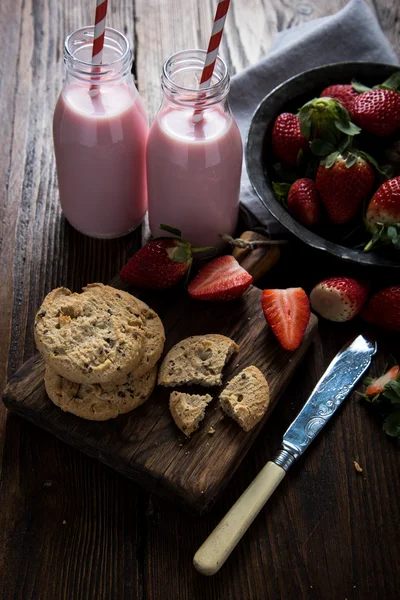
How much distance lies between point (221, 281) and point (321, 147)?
42cm

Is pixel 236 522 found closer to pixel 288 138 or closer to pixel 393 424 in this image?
pixel 393 424

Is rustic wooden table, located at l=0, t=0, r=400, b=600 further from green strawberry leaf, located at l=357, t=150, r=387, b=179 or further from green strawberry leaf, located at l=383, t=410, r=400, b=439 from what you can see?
green strawberry leaf, located at l=357, t=150, r=387, b=179

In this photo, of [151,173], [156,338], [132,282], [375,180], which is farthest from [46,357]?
[375,180]

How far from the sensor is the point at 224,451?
1413 mm

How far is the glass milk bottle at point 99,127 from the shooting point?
5.18 feet

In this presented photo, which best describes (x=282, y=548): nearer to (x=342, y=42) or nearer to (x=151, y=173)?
(x=151, y=173)

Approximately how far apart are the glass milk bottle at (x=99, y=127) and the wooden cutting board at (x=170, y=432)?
0.39 meters

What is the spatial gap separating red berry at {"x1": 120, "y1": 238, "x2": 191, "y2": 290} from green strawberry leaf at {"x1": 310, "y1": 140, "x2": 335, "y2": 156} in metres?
0.40

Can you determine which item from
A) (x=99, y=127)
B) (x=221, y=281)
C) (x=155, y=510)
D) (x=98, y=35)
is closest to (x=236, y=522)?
(x=155, y=510)

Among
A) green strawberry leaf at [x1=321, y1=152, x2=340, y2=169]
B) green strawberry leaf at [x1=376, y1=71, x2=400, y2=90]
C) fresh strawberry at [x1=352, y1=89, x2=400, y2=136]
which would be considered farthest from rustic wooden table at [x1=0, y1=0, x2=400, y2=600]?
green strawberry leaf at [x1=376, y1=71, x2=400, y2=90]

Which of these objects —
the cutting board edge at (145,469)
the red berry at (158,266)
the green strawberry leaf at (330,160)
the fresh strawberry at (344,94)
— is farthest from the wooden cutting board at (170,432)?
the fresh strawberry at (344,94)

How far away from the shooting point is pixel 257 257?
1.75m

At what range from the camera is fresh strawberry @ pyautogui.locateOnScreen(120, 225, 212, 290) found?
1636 mm

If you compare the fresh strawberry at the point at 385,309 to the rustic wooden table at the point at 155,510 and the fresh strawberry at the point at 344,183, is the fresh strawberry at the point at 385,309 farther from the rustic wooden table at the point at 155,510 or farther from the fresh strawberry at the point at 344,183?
the fresh strawberry at the point at 344,183
